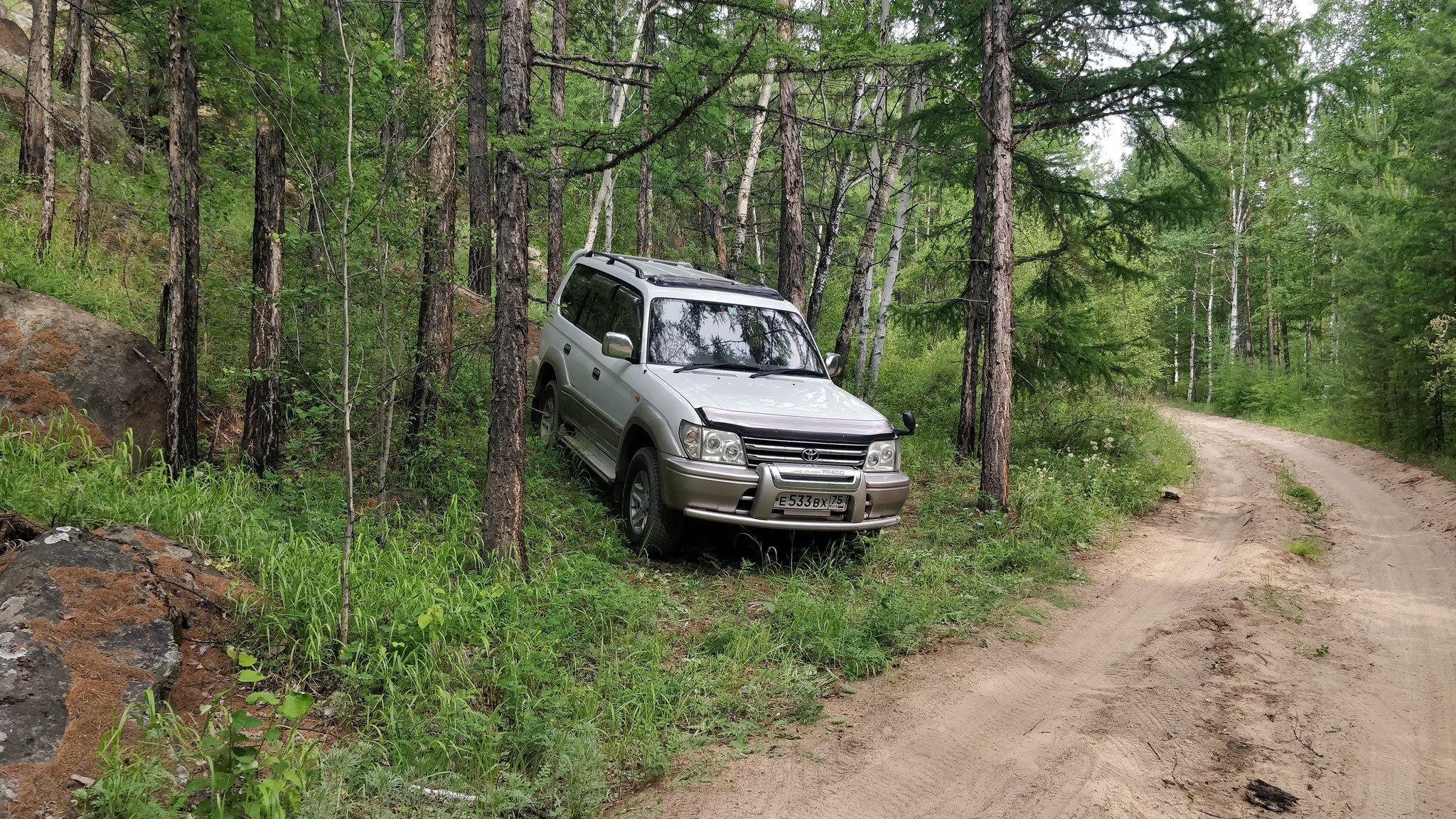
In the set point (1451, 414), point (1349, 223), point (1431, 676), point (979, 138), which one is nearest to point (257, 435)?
point (1431, 676)

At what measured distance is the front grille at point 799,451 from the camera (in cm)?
641

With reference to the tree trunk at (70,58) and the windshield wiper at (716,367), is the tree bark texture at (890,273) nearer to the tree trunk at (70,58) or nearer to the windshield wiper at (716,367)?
the windshield wiper at (716,367)

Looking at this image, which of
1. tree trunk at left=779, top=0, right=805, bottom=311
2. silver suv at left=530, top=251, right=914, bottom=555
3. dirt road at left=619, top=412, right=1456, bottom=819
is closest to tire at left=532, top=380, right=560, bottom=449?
silver suv at left=530, top=251, right=914, bottom=555

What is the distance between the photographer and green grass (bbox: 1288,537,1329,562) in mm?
8688

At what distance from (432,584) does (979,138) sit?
32.0 feet

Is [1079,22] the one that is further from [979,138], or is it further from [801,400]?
[801,400]

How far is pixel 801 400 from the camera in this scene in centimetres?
697

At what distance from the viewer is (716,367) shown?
7.36 metres

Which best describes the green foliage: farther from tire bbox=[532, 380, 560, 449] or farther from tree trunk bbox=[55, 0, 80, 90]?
tree trunk bbox=[55, 0, 80, 90]

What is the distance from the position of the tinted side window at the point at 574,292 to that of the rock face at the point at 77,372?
386cm

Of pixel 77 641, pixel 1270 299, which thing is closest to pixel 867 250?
pixel 77 641

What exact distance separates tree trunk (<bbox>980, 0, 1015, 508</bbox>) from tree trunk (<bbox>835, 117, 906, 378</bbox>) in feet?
13.4

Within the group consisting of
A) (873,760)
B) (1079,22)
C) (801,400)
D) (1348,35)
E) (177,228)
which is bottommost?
(873,760)

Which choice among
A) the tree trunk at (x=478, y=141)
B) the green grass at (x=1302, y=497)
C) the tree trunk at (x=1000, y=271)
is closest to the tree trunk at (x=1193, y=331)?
the green grass at (x=1302, y=497)
